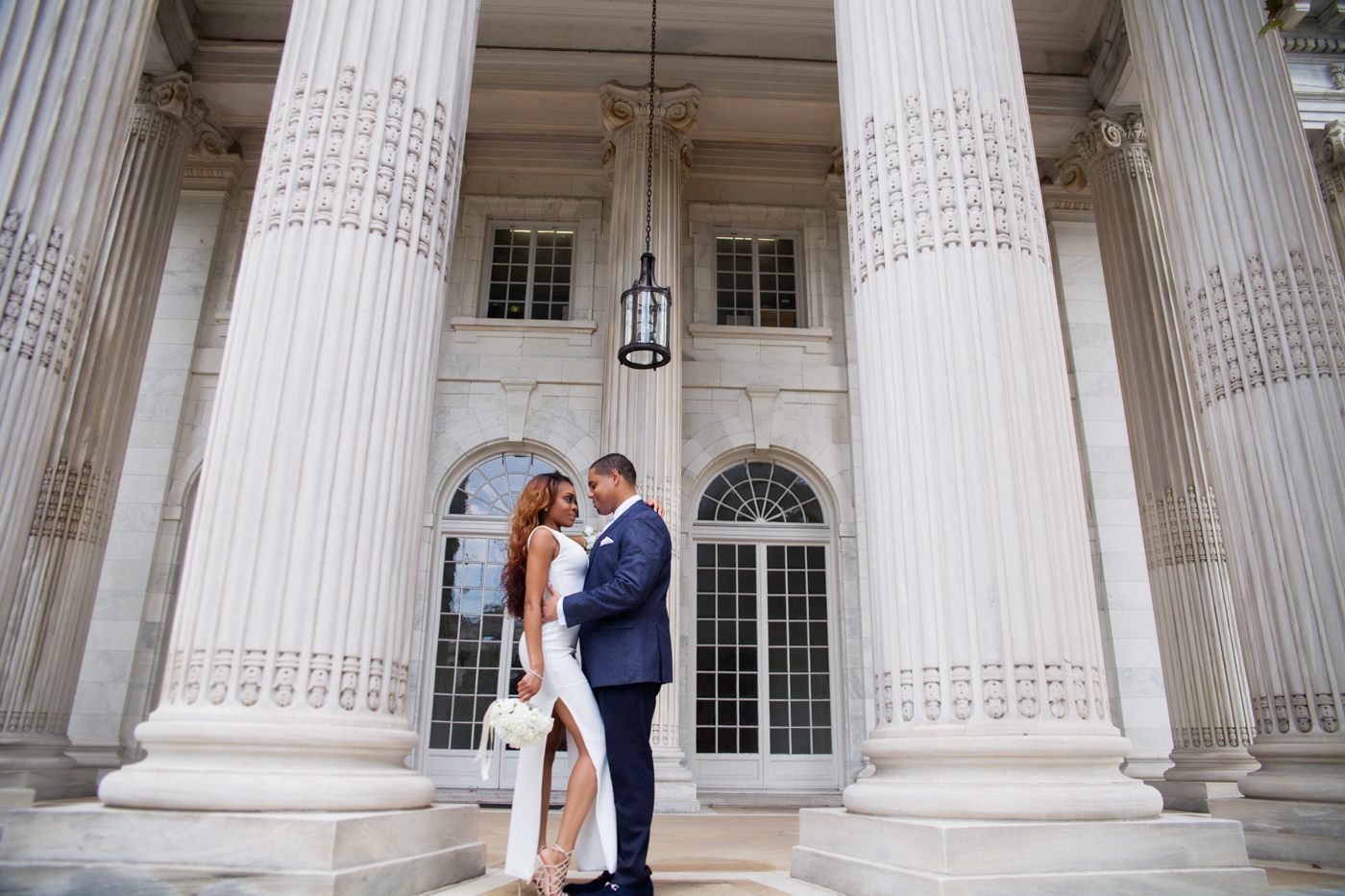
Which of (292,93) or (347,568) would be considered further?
(292,93)

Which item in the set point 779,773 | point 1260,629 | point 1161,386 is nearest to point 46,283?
point 1260,629

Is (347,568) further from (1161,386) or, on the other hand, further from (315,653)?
(1161,386)

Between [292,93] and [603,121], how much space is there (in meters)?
8.69

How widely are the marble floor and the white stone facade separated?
0.24 meters

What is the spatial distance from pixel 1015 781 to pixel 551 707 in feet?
6.85

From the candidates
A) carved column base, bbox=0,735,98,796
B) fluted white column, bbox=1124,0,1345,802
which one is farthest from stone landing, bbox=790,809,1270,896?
carved column base, bbox=0,735,98,796

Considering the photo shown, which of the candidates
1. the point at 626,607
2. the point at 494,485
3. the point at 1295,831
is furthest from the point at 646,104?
the point at 1295,831

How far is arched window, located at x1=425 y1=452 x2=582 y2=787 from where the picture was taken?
12094 millimetres

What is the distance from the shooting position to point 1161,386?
421 inches

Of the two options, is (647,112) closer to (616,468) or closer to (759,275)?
(759,275)

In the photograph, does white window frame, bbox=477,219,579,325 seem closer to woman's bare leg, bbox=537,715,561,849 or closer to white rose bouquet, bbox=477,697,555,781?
woman's bare leg, bbox=537,715,561,849

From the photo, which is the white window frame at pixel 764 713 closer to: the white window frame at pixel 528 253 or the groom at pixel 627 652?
the white window frame at pixel 528 253

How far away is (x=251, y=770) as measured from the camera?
12.0ft

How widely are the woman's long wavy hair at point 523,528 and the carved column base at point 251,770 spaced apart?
2.91ft
